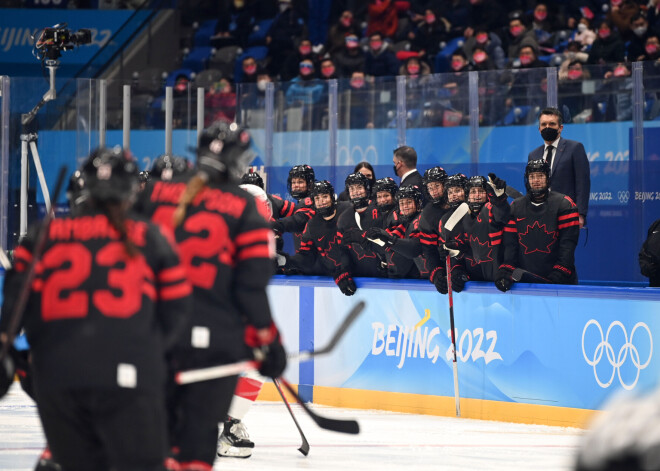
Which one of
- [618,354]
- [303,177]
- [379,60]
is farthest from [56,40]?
[618,354]

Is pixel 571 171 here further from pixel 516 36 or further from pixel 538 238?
pixel 516 36

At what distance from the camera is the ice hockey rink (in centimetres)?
606

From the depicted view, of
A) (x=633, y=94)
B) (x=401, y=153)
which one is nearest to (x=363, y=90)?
(x=401, y=153)

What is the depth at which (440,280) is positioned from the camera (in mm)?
7859

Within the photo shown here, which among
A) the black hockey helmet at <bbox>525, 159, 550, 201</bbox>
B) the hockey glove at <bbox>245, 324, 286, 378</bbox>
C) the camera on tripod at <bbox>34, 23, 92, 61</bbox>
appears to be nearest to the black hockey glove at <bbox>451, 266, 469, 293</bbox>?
the black hockey helmet at <bbox>525, 159, 550, 201</bbox>

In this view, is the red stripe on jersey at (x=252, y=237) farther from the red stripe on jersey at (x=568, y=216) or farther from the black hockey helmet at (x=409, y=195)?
the black hockey helmet at (x=409, y=195)

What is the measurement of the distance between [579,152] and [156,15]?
831 cm

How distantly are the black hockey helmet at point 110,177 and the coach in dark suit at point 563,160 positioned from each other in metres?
5.14

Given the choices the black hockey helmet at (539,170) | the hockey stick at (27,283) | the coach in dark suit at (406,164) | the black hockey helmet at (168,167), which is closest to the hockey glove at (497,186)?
the black hockey helmet at (539,170)

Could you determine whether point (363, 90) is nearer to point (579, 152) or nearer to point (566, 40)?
point (579, 152)

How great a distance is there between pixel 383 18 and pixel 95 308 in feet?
36.3

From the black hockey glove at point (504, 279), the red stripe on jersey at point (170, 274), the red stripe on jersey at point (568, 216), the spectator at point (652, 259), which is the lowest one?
the black hockey glove at point (504, 279)

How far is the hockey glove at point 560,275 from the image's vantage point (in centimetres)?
754

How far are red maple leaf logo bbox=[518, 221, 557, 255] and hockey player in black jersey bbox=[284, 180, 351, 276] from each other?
1532 millimetres
